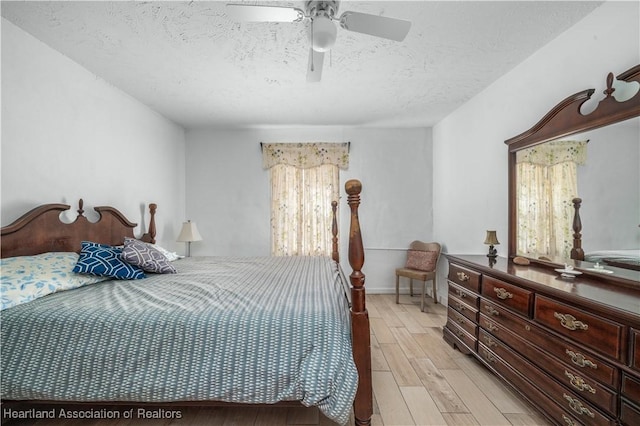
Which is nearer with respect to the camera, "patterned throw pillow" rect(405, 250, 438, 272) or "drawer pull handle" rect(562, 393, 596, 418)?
"drawer pull handle" rect(562, 393, 596, 418)

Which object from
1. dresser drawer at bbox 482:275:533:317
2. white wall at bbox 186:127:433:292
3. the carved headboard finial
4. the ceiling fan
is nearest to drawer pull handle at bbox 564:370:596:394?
dresser drawer at bbox 482:275:533:317

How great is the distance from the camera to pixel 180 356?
1.43 m

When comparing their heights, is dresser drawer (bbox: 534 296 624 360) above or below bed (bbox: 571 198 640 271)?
below

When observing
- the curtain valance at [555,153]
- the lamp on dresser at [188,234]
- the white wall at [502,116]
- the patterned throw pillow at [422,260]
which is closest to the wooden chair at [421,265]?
the patterned throw pillow at [422,260]

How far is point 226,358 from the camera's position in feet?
4.64

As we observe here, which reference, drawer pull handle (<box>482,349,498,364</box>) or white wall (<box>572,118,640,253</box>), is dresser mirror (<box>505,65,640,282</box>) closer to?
white wall (<box>572,118,640,253</box>)

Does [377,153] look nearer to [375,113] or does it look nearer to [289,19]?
[375,113]

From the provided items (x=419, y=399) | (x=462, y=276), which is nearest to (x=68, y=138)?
(x=419, y=399)

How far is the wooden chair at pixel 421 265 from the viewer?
12.8ft

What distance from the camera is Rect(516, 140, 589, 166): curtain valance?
6.55ft

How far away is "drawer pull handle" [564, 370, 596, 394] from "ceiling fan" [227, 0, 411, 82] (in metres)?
1.97

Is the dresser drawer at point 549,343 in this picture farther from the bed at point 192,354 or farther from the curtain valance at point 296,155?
the curtain valance at point 296,155

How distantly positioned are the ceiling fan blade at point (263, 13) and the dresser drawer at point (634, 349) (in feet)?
6.84

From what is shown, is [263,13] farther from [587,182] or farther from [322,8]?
[587,182]
